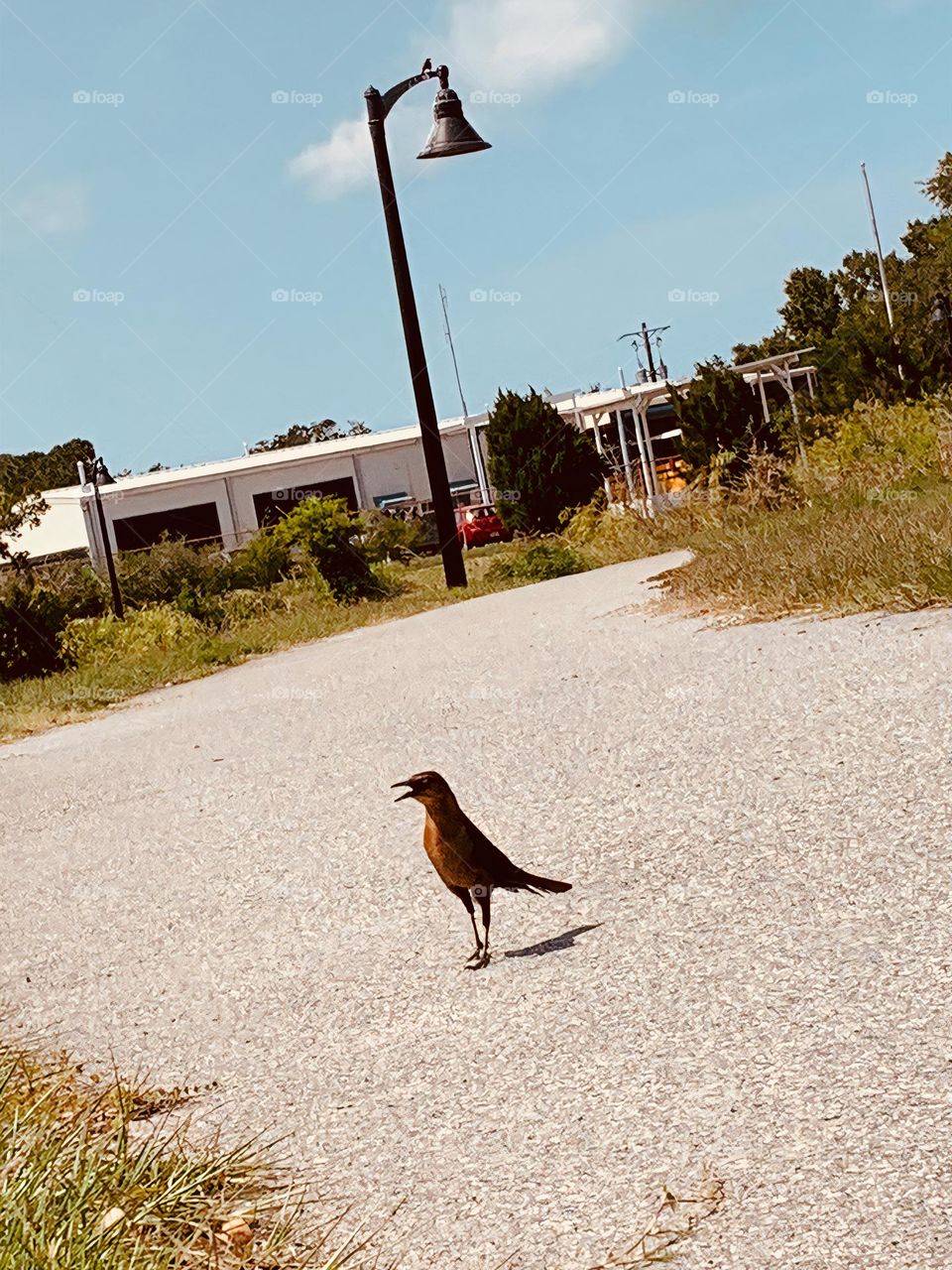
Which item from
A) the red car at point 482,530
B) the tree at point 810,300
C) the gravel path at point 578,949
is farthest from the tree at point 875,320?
the gravel path at point 578,949

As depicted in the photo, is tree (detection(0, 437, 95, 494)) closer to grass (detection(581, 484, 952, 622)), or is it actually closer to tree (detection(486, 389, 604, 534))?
tree (detection(486, 389, 604, 534))

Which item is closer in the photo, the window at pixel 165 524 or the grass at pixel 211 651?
the grass at pixel 211 651

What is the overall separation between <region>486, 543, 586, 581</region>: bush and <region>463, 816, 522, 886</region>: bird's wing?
14.7 metres

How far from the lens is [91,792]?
9531 mm

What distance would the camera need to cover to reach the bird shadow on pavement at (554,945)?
15.8 feet

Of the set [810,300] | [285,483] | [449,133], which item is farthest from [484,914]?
[810,300]

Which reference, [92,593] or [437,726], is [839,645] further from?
[92,593]

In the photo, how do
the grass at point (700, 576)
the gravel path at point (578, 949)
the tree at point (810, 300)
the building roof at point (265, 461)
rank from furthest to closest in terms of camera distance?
the tree at point (810, 300), the building roof at point (265, 461), the grass at point (700, 576), the gravel path at point (578, 949)

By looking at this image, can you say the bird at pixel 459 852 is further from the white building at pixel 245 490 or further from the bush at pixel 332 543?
the white building at pixel 245 490

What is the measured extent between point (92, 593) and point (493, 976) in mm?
19287

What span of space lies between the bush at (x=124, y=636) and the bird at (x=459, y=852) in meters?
13.7

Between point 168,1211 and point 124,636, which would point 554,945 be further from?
point 124,636

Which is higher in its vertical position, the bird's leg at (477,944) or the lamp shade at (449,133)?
the lamp shade at (449,133)

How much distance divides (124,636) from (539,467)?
8852 mm
